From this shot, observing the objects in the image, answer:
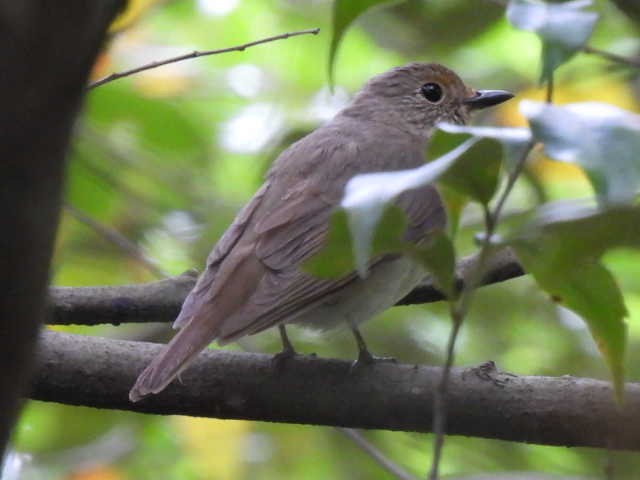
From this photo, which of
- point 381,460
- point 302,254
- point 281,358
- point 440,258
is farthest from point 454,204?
Result: point 302,254

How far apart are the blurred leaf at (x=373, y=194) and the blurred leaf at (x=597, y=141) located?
5.4 inches

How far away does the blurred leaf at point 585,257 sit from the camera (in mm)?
1692

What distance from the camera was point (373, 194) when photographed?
5.36 feet

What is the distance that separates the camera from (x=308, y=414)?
3.17m

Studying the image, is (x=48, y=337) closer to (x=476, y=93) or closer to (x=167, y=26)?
(x=476, y=93)

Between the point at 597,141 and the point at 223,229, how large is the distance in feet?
11.6

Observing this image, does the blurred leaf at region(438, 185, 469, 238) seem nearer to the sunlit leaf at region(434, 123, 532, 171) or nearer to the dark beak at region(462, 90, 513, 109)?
the sunlit leaf at region(434, 123, 532, 171)

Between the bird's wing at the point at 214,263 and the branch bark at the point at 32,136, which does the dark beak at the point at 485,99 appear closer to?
the bird's wing at the point at 214,263

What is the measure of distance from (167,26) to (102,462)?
3.33 meters

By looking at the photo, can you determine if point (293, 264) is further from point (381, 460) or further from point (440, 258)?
point (440, 258)

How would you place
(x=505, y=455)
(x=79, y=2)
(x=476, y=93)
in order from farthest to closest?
(x=476, y=93) < (x=505, y=455) < (x=79, y=2)

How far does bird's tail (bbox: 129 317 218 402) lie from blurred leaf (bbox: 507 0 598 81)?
1.43 metres

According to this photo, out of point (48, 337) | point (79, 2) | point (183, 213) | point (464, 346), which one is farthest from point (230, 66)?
point (79, 2)

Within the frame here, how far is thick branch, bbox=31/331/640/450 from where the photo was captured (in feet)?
9.73
